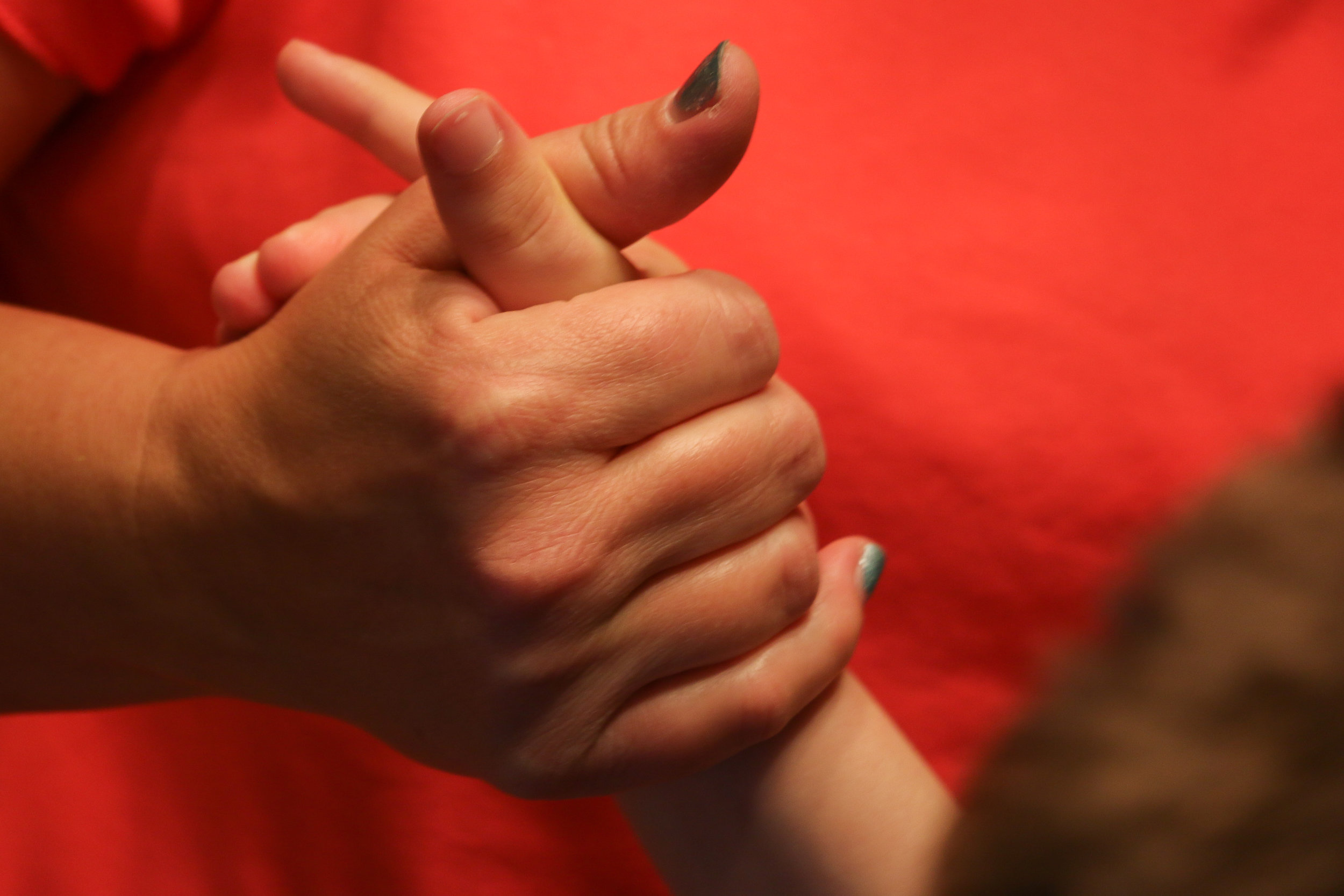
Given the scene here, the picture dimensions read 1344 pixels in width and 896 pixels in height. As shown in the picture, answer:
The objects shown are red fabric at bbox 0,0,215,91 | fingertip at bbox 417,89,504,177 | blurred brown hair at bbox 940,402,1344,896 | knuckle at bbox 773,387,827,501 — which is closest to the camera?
blurred brown hair at bbox 940,402,1344,896

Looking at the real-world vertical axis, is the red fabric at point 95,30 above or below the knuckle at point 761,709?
above

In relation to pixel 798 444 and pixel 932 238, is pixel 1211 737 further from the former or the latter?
pixel 932 238

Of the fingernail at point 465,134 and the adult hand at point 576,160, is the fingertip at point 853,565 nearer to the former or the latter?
the adult hand at point 576,160

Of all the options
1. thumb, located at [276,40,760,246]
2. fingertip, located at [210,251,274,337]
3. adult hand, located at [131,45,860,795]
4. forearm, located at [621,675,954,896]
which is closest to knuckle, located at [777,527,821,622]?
adult hand, located at [131,45,860,795]

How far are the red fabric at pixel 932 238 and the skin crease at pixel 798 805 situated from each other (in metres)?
0.11

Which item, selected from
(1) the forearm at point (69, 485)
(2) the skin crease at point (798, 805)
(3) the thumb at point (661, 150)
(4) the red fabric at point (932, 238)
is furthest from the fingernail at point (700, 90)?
(1) the forearm at point (69, 485)

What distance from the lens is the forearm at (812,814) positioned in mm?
598

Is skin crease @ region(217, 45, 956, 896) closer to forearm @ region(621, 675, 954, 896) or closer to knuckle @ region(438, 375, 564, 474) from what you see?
forearm @ region(621, 675, 954, 896)

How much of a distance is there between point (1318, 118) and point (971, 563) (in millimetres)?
462

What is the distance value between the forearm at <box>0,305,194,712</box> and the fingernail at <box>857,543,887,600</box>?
48 centimetres

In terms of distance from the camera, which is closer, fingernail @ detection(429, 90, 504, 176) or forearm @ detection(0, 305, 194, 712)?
fingernail @ detection(429, 90, 504, 176)

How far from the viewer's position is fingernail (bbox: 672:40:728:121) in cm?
46

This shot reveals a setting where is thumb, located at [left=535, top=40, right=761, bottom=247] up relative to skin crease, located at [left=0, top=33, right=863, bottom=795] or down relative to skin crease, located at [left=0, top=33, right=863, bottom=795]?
up

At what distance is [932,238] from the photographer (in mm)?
719
